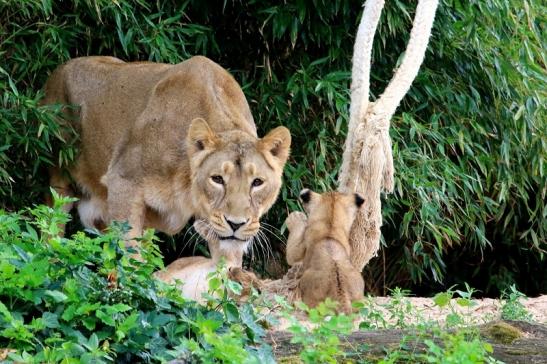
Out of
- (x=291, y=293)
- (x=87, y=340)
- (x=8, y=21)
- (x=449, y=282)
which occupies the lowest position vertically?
(x=449, y=282)

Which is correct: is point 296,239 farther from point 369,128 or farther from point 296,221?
point 369,128

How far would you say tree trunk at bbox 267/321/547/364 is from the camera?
14.5 feet

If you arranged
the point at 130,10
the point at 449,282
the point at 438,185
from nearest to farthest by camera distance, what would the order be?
the point at 130,10
the point at 438,185
the point at 449,282

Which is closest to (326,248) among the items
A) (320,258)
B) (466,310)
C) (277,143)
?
(320,258)

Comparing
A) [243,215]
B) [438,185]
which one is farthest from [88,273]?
[438,185]

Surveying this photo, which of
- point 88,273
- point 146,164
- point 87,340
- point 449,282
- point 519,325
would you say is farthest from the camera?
point 449,282

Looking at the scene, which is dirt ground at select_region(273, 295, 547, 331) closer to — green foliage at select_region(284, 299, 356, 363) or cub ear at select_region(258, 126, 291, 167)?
cub ear at select_region(258, 126, 291, 167)

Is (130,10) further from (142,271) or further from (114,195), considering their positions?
(142,271)

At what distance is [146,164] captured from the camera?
7094mm

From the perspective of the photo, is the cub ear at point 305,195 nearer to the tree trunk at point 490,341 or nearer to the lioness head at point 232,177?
the lioness head at point 232,177

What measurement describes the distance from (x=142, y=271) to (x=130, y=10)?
3.80 meters

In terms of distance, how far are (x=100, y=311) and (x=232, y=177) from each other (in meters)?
2.69

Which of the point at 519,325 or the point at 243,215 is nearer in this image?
the point at 519,325

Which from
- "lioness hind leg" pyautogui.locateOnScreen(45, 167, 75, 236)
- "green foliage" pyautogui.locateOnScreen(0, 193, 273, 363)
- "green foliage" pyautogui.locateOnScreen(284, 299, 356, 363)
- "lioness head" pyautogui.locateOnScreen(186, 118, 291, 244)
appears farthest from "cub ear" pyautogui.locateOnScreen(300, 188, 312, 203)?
"green foliage" pyautogui.locateOnScreen(284, 299, 356, 363)
